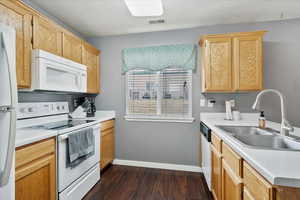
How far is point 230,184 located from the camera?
1206mm

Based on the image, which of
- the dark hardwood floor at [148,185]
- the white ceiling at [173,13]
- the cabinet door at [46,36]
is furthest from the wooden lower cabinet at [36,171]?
the white ceiling at [173,13]

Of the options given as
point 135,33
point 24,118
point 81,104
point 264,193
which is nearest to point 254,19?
point 135,33

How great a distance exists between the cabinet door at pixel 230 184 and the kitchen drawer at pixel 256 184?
11cm

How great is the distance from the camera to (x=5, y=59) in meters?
0.86

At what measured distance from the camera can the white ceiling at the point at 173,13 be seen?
6.23 ft

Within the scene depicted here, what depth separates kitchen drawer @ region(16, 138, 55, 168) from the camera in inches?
43.8

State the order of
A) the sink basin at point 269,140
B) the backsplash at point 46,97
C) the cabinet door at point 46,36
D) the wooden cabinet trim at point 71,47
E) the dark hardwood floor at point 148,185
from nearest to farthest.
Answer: the sink basin at point 269,140 → the cabinet door at point 46,36 → the backsplash at point 46,97 → the dark hardwood floor at point 148,185 → the wooden cabinet trim at point 71,47

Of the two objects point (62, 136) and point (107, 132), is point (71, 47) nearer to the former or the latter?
point (62, 136)

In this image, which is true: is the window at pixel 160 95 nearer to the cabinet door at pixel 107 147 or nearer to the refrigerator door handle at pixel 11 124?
the cabinet door at pixel 107 147

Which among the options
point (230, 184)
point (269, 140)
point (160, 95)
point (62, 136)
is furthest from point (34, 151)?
point (269, 140)

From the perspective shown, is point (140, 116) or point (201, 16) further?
point (140, 116)

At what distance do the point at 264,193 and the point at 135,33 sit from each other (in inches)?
109

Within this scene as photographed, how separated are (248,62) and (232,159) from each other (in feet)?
5.05

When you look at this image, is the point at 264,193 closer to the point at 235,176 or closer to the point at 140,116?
the point at 235,176
